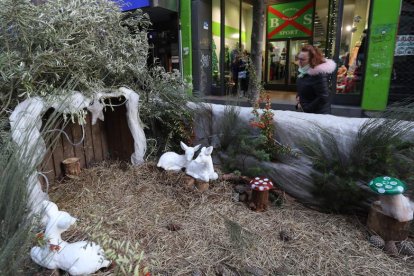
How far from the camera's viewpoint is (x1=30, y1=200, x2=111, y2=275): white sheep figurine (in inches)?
53.0

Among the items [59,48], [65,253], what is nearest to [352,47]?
[59,48]

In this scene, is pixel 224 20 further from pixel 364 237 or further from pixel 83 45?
pixel 364 237

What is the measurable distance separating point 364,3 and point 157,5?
464cm

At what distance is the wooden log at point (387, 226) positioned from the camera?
1.82 metres

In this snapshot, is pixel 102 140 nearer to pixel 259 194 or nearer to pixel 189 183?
pixel 189 183

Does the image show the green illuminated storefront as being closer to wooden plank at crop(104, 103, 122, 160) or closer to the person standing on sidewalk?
wooden plank at crop(104, 103, 122, 160)

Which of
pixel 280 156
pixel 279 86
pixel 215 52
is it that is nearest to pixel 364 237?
pixel 280 156

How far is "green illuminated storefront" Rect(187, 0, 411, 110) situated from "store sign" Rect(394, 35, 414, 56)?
0.05 metres

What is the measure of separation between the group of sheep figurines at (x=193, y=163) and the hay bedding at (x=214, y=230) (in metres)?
0.10

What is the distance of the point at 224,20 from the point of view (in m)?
8.44

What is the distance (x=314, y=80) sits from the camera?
3.06 metres

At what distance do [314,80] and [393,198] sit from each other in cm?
162

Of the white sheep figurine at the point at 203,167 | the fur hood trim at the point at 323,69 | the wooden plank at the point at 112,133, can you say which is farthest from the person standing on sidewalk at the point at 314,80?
the wooden plank at the point at 112,133

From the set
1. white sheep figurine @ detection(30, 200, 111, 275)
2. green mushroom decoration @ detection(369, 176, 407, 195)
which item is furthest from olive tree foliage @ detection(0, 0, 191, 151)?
green mushroom decoration @ detection(369, 176, 407, 195)
